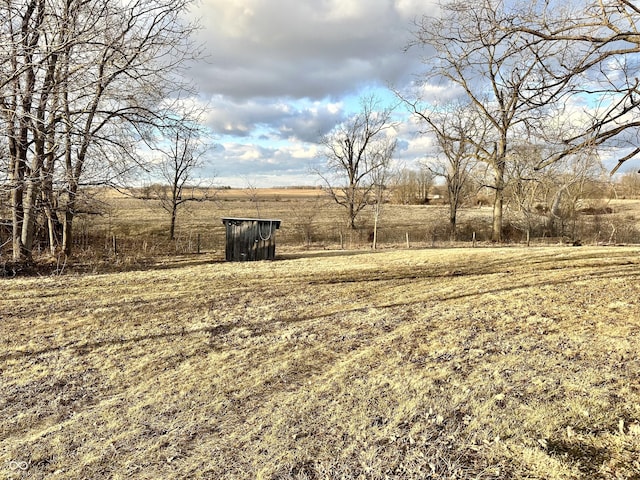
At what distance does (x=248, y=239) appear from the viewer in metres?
13.4

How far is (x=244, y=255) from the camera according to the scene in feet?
43.9

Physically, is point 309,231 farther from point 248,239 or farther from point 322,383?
point 322,383

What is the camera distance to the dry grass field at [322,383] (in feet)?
9.62

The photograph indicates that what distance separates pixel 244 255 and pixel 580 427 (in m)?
11.2

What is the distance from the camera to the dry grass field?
2934mm

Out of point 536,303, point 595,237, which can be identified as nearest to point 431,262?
point 536,303

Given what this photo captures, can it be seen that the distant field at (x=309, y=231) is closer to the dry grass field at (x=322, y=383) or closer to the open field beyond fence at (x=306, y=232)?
the open field beyond fence at (x=306, y=232)

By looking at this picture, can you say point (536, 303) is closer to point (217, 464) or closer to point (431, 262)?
point (431, 262)

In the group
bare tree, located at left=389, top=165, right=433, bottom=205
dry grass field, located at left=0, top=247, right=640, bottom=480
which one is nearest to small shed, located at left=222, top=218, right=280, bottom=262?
dry grass field, located at left=0, top=247, right=640, bottom=480

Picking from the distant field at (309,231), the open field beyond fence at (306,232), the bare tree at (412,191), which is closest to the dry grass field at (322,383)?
the open field beyond fence at (306,232)

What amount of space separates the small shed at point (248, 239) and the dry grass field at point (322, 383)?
5.00 m

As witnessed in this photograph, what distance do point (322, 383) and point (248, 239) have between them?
9643mm

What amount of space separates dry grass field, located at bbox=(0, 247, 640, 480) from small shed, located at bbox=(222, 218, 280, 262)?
16.4 feet

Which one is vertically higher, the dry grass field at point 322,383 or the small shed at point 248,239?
the small shed at point 248,239
